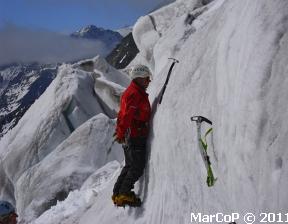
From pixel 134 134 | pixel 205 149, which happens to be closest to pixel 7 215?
pixel 134 134

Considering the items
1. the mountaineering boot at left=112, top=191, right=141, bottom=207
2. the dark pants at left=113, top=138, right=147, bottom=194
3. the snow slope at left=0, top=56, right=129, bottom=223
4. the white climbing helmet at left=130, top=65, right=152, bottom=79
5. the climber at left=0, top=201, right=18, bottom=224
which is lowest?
the mountaineering boot at left=112, top=191, right=141, bottom=207

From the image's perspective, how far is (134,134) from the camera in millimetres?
9008

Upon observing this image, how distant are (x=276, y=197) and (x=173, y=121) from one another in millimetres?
3167

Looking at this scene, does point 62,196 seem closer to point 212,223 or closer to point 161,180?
point 161,180

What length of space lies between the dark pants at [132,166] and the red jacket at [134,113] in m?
0.18

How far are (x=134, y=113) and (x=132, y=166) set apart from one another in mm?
970

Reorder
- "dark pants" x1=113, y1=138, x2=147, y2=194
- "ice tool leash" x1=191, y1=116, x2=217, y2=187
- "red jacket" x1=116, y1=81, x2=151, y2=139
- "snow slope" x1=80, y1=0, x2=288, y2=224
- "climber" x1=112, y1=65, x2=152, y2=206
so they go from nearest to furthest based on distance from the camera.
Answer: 1. "snow slope" x1=80, y1=0, x2=288, y2=224
2. "ice tool leash" x1=191, y1=116, x2=217, y2=187
3. "red jacket" x1=116, y1=81, x2=151, y2=139
4. "climber" x1=112, y1=65, x2=152, y2=206
5. "dark pants" x1=113, y1=138, x2=147, y2=194

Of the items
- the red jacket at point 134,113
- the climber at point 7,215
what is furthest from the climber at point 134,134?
the climber at point 7,215

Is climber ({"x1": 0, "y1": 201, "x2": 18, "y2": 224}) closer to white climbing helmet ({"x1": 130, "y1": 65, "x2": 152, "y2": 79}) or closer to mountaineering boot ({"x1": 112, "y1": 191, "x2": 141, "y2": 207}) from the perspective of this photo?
mountaineering boot ({"x1": 112, "y1": 191, "x2": 141, "y2": 207})

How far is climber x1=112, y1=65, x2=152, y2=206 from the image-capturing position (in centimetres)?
891

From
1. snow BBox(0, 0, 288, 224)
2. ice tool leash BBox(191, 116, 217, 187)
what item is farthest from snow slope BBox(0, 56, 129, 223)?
ice tool leash BBox(191, 116, 217, 187)

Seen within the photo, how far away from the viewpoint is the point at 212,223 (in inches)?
285

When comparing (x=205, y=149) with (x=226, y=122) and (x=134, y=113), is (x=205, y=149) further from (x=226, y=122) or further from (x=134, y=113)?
(x=134, y=113)

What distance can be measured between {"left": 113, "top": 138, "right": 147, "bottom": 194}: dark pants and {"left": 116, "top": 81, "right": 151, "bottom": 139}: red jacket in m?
0.18
